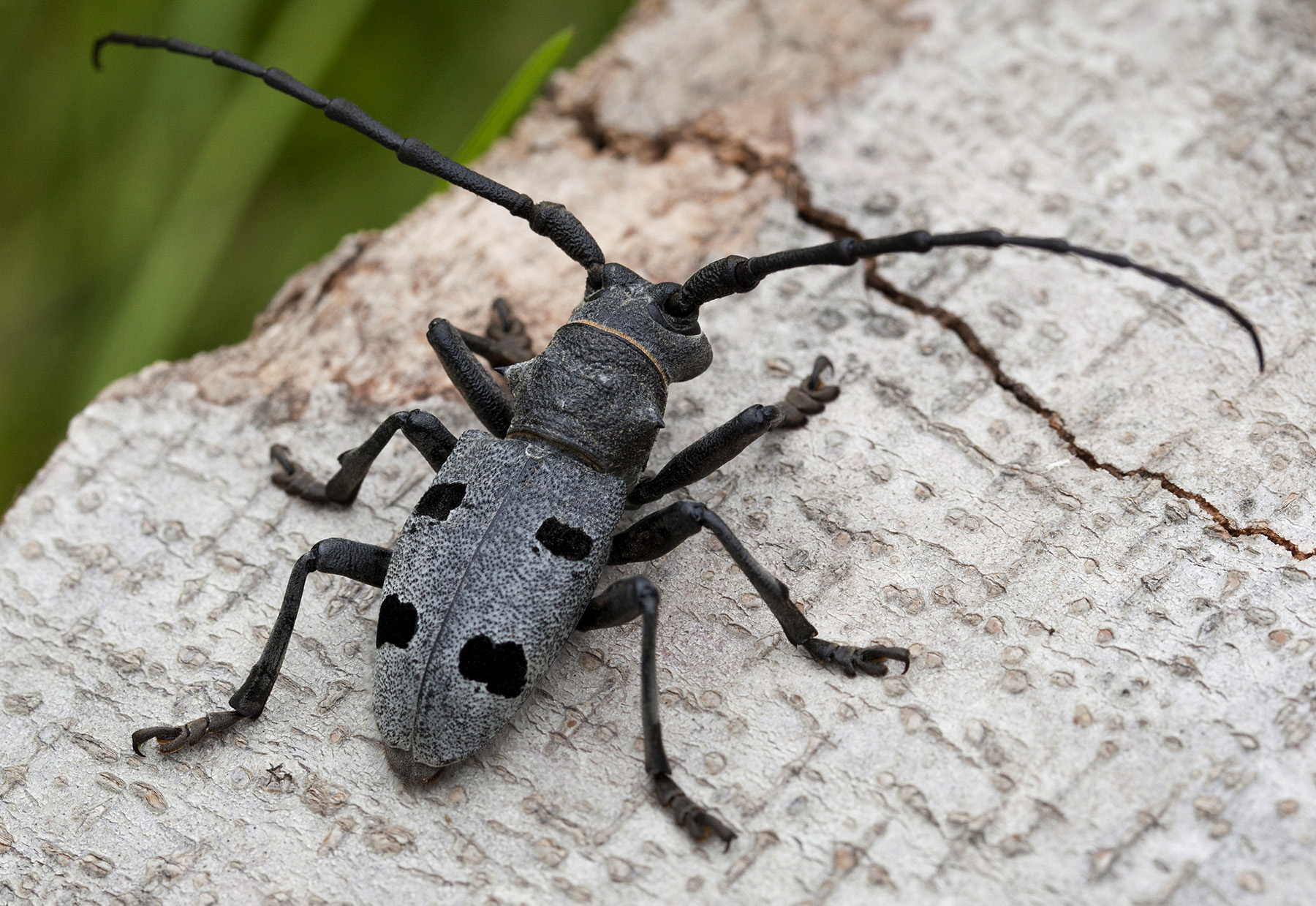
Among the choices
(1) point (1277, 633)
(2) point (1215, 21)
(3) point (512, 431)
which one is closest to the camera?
(1) point (1277, 633)

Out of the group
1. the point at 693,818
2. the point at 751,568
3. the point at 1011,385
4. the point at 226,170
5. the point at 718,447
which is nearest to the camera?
the point at 693,818

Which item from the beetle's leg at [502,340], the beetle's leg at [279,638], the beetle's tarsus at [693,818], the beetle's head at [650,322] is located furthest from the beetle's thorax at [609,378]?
the beetle's tarsus at [693,818]

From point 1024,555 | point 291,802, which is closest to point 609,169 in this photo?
point 1024,555

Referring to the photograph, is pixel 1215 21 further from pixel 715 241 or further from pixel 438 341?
pixel 438 341

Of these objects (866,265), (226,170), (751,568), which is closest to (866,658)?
(751,568)

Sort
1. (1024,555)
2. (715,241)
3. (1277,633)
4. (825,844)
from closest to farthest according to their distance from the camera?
(825,844) < (1277,633) < (1024,555) < (715,241)

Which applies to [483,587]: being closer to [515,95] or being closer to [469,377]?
[469,377]
